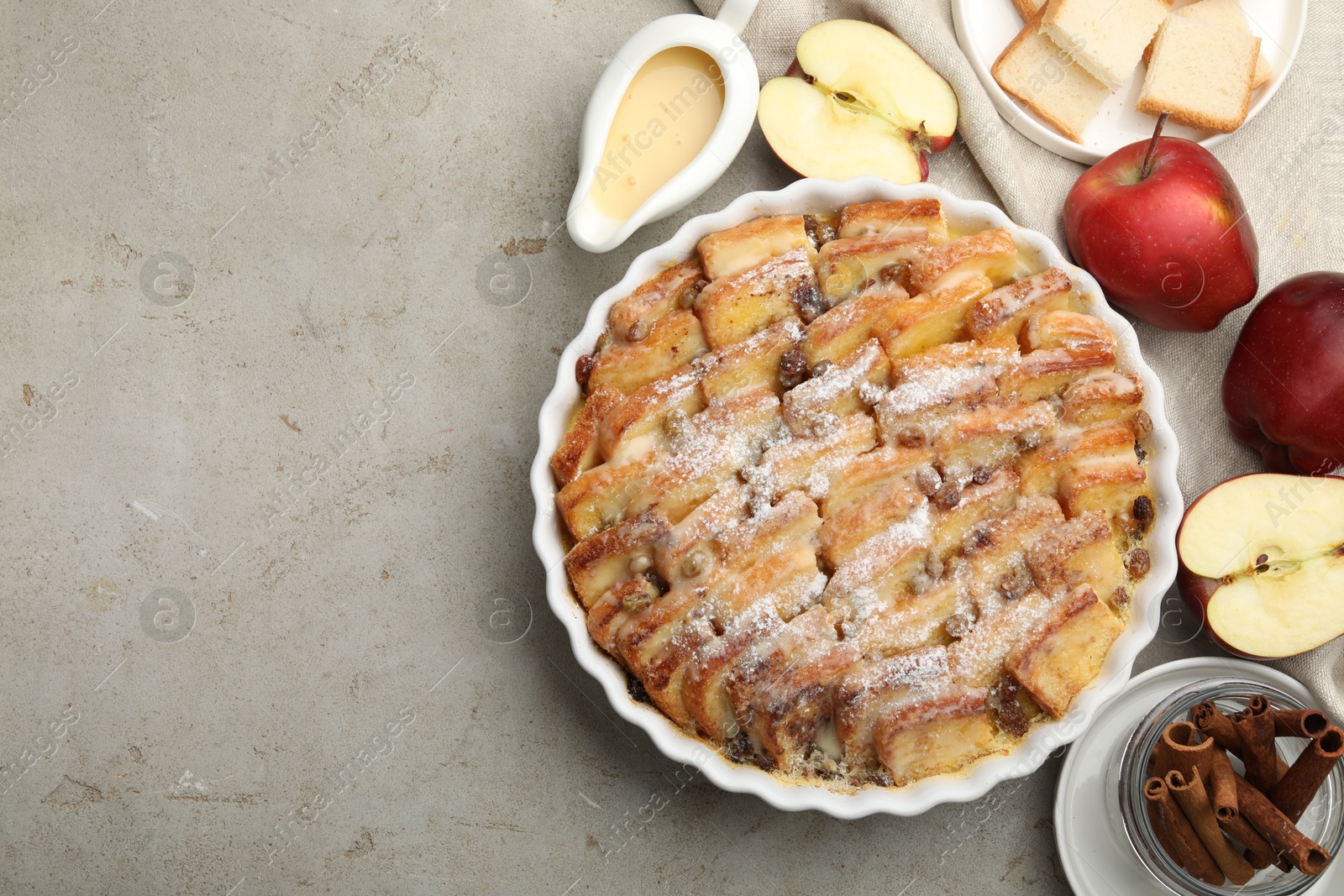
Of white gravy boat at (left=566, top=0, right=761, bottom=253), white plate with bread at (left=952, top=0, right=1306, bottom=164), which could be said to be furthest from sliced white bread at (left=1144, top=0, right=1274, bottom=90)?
white gravy boat at (left=566, top=0, right=761, bottom=253)

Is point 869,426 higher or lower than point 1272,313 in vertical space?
lower

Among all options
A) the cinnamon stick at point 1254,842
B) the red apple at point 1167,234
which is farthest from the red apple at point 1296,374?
the cinnamon stick at point 1254,842

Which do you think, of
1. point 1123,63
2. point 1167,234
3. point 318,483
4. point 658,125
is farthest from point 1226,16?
point 318,483

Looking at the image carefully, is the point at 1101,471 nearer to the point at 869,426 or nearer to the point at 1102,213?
the point at 869,426

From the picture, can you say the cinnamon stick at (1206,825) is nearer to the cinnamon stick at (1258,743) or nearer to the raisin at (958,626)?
the cinnamon stick at (1258,743)

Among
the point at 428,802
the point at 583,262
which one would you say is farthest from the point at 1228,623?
the point at 428,802
